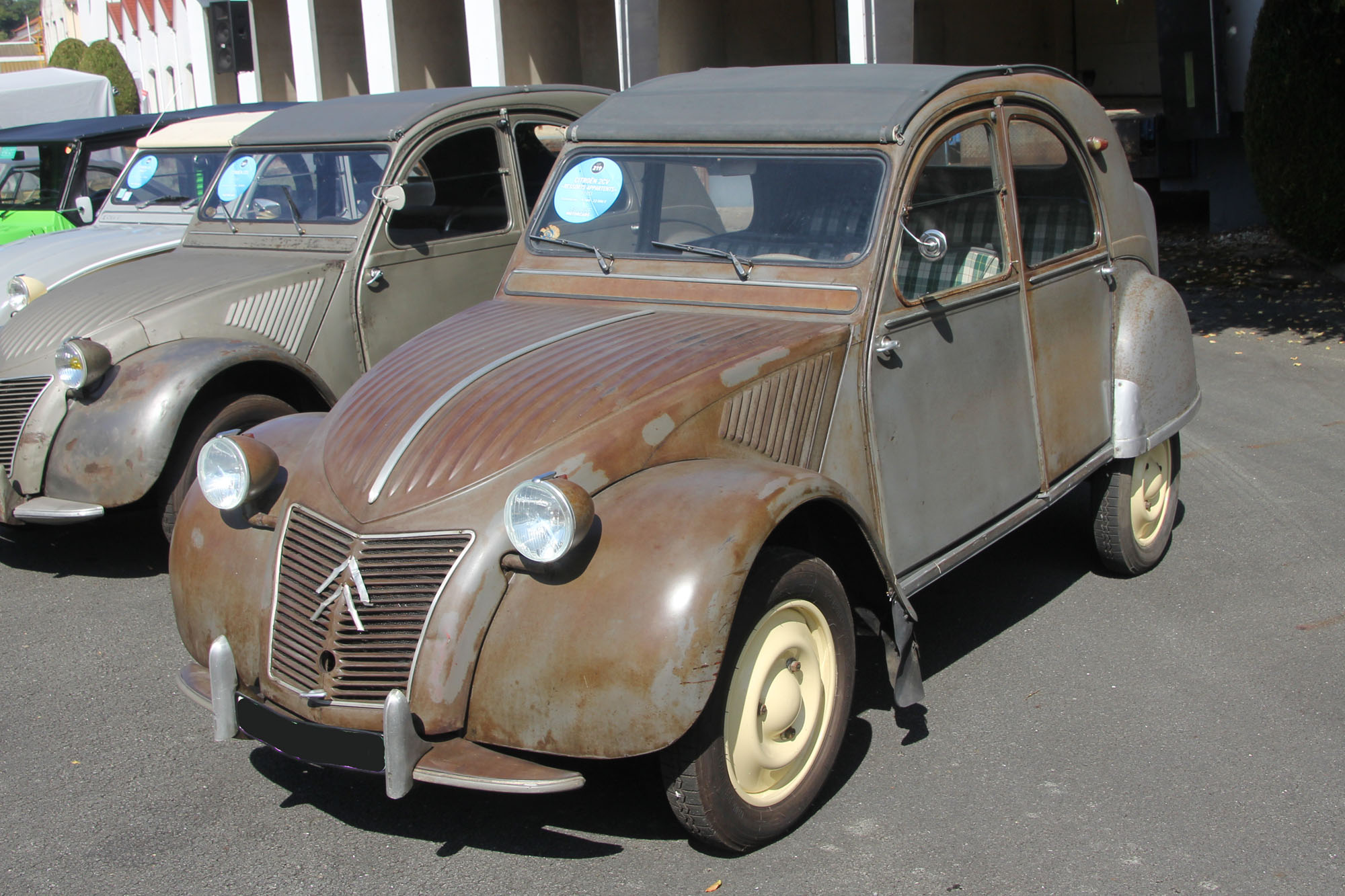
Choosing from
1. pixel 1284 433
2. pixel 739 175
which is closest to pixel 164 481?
pixel 739 175

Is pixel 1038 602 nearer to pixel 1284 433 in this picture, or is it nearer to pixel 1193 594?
pixel 1193 594

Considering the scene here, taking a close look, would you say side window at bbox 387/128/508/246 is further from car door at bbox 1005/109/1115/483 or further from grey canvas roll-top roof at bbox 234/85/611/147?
car door at bbox 1005/109/1115/483

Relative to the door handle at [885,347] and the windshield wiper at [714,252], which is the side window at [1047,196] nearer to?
the door handle at [885,347]

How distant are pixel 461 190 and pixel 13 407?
2429mm

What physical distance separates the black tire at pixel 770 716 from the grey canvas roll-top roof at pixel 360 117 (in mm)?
3862

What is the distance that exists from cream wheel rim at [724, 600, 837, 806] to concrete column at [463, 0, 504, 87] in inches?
631

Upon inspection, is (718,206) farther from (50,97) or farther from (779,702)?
(50,97)

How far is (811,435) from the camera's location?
355cm

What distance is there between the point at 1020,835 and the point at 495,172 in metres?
4.54

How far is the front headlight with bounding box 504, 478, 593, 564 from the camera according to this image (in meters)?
2.85

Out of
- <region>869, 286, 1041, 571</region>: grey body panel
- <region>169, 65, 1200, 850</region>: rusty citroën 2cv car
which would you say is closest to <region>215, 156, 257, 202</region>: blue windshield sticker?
<region>169, 65, 1200, 850</region>: rusty citroën 2cv car

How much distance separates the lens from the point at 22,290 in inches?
259

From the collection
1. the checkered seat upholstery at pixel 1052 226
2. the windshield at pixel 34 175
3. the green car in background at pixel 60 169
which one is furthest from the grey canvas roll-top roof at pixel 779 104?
the windshield at pixel 34 175

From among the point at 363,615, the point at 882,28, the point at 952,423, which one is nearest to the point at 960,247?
the point at 952,423
